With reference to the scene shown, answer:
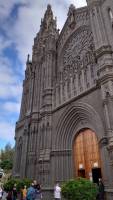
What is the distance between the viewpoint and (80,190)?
9.64 m

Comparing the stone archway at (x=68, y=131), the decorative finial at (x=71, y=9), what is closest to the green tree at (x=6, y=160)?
the stone archway at (x=68, y=131)

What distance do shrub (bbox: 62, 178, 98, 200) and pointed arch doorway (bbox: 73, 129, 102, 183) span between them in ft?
10.4

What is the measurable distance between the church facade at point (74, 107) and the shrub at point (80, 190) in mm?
1300

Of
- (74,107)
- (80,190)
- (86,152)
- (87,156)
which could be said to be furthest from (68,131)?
(80,190)

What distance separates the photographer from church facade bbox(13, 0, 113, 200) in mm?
12586

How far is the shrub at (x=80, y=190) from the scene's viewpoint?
9562 millimetres

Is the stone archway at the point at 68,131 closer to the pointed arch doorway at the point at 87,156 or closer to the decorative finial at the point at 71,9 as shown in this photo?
the pointed arch doorway at the point at 87,156

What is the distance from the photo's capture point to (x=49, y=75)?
19641 millimetres

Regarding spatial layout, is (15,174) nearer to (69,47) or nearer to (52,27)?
(69,47)

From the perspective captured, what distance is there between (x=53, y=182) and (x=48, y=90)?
792cm

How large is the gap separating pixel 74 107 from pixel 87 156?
3626mm

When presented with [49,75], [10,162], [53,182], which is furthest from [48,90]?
[10,162]

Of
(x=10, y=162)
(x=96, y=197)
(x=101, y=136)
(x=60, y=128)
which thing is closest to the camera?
(x=96, y=197)

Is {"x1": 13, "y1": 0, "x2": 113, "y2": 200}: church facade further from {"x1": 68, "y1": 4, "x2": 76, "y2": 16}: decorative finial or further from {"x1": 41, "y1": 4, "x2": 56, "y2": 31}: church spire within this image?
{"x1": 41, "y1": 4, "x2": 56, "y2": 31}: church spire
